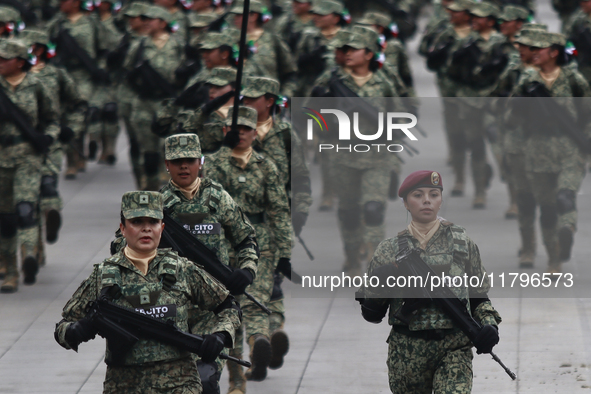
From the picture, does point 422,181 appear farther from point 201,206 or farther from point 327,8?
point 327,8

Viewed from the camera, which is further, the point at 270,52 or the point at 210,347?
the point at 270,52

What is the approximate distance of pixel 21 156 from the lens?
457 inches

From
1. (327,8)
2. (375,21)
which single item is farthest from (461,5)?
(327,8)

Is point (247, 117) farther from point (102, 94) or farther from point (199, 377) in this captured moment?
point (102, 94)

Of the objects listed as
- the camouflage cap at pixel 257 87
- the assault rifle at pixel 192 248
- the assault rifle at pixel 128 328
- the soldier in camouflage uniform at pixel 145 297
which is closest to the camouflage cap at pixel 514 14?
the camouflage cap at pixel 257 87

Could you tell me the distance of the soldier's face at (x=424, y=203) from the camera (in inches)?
280

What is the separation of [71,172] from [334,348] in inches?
319

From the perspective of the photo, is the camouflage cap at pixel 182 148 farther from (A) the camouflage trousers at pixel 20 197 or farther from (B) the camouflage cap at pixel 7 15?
(B) the camouflage cap at pixel 7 15

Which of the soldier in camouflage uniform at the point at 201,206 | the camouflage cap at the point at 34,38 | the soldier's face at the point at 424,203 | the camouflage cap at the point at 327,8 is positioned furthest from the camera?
the camouflage cap at the point at 327,8

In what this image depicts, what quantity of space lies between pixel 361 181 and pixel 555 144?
1833 millimetres

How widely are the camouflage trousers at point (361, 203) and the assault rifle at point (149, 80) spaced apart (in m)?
3.48

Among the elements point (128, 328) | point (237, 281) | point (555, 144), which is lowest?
point (555, 144)

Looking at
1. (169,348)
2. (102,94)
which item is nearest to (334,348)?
(169,348)

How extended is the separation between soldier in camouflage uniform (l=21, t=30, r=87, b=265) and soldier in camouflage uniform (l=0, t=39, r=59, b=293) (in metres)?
0.39
